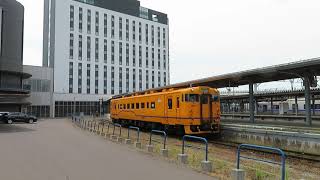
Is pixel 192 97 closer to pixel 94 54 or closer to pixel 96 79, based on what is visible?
pixel 96 79

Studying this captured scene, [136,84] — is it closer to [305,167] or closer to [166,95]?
[166,95]

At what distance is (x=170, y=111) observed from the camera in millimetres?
23156

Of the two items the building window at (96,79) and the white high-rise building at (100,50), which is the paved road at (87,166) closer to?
the white high-rise building at (100,50)

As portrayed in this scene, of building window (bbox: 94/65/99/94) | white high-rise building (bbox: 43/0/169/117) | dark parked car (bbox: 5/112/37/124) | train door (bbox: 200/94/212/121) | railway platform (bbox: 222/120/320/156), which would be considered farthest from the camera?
building window (bbox: 94/65/99/94)

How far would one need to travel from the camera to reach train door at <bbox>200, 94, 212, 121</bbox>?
2177 cm

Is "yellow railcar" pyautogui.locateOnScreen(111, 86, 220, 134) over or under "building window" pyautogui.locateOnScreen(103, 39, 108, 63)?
under

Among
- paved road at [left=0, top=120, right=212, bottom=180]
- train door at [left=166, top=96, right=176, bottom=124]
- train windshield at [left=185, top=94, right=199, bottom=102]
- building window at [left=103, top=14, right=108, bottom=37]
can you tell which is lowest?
paved road at [left=0, top=120, right=212, bottom=180]

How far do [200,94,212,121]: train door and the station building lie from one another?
61810 millimetres

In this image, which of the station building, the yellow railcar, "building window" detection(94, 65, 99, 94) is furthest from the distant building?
the yellow railcar

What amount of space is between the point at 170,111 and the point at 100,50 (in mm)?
76199

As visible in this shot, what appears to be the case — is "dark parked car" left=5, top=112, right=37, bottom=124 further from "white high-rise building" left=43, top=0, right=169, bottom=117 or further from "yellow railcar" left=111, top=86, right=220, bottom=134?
"white high-rise building" left=43, top=0, right=169, bottom=117

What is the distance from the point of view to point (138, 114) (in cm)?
2970

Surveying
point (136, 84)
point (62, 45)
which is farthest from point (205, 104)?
point (136, 84)

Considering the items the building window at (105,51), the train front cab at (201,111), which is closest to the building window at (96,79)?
the building window at (105,51)
